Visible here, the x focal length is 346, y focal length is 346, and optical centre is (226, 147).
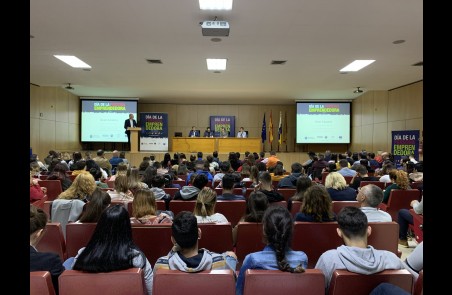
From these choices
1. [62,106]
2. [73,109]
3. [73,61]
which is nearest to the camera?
[73,61]

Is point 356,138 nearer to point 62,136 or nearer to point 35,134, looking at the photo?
point 62,136

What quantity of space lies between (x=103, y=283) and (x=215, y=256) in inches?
25.7

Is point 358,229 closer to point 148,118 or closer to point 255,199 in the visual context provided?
point 255,199

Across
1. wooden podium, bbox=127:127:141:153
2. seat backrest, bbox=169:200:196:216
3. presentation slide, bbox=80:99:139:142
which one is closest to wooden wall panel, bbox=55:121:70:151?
presentation slide, bbox=80:99:139:142

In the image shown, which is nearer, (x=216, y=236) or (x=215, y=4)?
(x=216, y=236)

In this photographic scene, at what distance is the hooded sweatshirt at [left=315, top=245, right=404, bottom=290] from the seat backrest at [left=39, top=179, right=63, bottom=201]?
15.7 feet

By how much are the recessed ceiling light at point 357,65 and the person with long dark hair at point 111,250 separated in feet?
27.7

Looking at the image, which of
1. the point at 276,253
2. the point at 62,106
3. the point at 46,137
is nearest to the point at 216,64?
the point at 46,137

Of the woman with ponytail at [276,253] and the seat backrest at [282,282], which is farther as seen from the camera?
the woman with ponytail at [276,253]

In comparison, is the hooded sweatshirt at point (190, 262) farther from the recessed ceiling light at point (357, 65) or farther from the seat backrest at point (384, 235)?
the recessed ceiling light at point (357, 65)

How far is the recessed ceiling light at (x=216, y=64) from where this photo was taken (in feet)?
29.6

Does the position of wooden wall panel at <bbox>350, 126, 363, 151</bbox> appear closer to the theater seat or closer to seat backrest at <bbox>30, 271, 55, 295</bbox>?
the theater seat

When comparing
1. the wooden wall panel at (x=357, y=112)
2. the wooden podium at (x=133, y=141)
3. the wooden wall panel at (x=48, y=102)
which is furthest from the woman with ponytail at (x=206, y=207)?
the wooden wall panel at (x=357, y=112)

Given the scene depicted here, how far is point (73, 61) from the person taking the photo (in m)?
9.27
